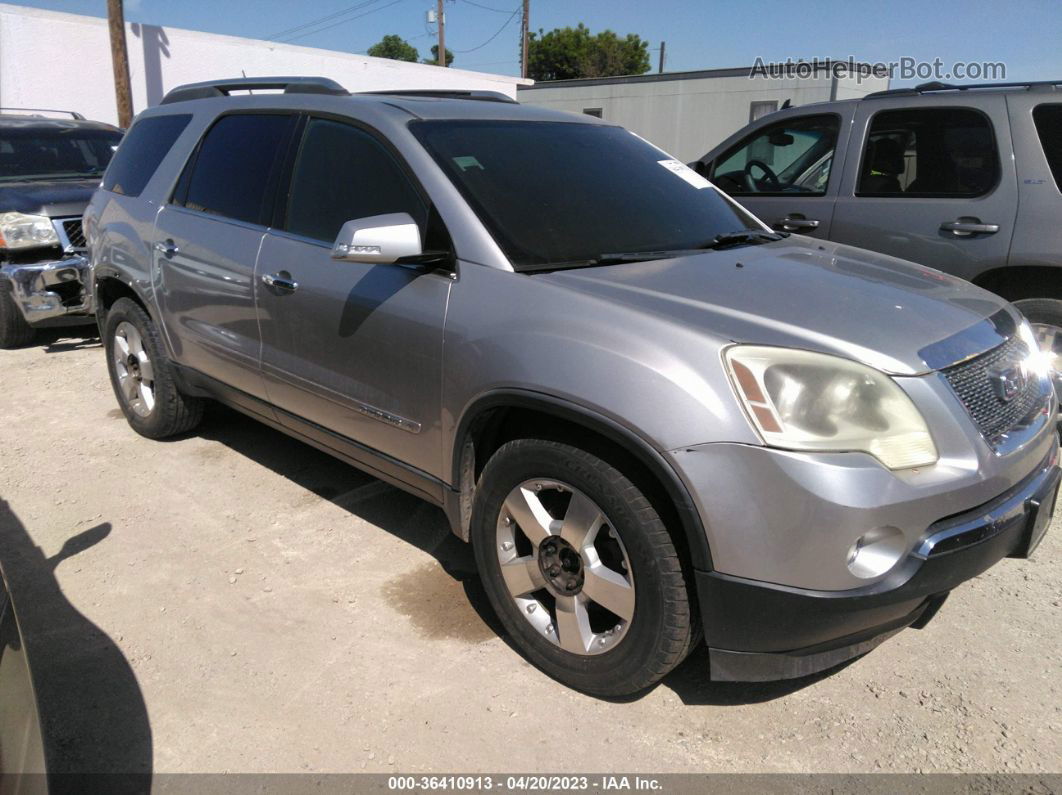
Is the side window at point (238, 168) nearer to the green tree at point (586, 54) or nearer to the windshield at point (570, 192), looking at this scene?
the windshield at point (570, 192)

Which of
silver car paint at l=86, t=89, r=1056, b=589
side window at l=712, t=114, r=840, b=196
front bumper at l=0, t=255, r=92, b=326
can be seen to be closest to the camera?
silver car paint at l=86, t=89, r=1056, b=589

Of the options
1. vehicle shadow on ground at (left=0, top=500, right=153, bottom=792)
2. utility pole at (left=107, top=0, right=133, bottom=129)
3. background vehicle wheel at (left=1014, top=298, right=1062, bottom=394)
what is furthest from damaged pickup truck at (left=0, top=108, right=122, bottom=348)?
utility pole at (left=107, top=0, right=133, bottom=129)

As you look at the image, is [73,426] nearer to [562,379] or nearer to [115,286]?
[115,286]

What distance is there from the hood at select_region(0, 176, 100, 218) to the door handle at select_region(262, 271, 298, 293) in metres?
4.08

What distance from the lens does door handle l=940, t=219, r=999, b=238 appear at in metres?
4.57

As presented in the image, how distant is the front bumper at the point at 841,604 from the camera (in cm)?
218

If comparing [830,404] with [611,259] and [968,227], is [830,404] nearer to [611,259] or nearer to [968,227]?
[611,259]

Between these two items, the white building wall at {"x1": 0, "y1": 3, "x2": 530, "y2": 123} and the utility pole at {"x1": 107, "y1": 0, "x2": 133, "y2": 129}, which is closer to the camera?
the white building wall at {"x1": 0, "y1": 3, "x2": 530, "y2": 123}

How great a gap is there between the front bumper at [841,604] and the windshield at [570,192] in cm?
124

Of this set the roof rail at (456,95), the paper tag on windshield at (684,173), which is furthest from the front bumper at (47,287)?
the paper tag on windshield at (684,173)

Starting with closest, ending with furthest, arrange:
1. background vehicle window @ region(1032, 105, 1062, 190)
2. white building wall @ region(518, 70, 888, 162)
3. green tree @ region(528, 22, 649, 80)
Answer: background vehicle window @ region(1032, 105, 1062, 190) → white building wall @ region(518, 70, 888, 162) → green tree @ region(528, 22, 649, 80)

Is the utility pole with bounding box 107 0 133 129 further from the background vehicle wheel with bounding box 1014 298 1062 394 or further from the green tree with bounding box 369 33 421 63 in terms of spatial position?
the green tree with bounding box 369 33 421 63

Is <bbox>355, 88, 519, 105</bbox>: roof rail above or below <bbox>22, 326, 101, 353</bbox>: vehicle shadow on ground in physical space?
above

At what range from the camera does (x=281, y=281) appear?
11.2ft
